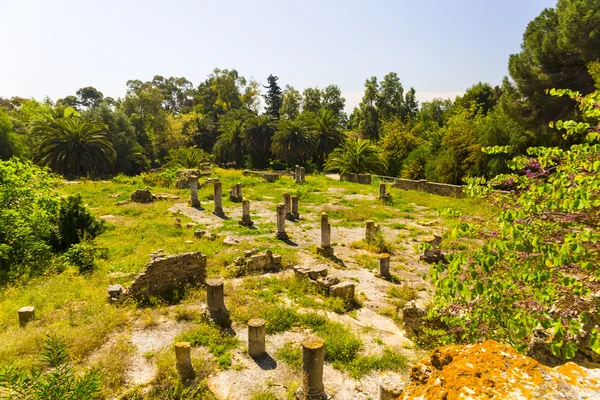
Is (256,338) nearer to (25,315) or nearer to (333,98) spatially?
(25,315)

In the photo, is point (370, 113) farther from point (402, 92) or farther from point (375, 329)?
point (375, 329)

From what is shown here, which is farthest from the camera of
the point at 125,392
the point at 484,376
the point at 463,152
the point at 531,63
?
the point at 463,152

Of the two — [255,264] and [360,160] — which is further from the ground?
[360,160]

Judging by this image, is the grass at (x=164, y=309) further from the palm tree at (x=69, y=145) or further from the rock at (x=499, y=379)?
the palm tree at (x=69, y=145)

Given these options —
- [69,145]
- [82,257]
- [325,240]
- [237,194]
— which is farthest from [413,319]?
[69,145]

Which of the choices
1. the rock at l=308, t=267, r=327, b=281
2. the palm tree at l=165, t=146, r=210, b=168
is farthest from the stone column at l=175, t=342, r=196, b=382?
the palm tree at l=165, t=146, r=210, b=168

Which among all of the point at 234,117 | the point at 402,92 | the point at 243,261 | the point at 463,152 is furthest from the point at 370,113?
the point at 243,261

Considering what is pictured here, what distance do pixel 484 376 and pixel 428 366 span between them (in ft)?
1.53

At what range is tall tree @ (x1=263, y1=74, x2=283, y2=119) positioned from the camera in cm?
5616

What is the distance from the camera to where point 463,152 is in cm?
2472

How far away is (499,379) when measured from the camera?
1979mm

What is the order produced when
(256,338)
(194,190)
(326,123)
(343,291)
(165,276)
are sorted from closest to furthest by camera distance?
(256,338)
(343,291)
(165,276)
(194,190)
(326,123)

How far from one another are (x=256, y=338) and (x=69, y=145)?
29.1 meters

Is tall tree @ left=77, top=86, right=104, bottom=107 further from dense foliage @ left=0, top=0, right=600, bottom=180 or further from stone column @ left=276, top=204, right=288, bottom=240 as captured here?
stone column @ left=276, top=204, right=288, bottom=240
